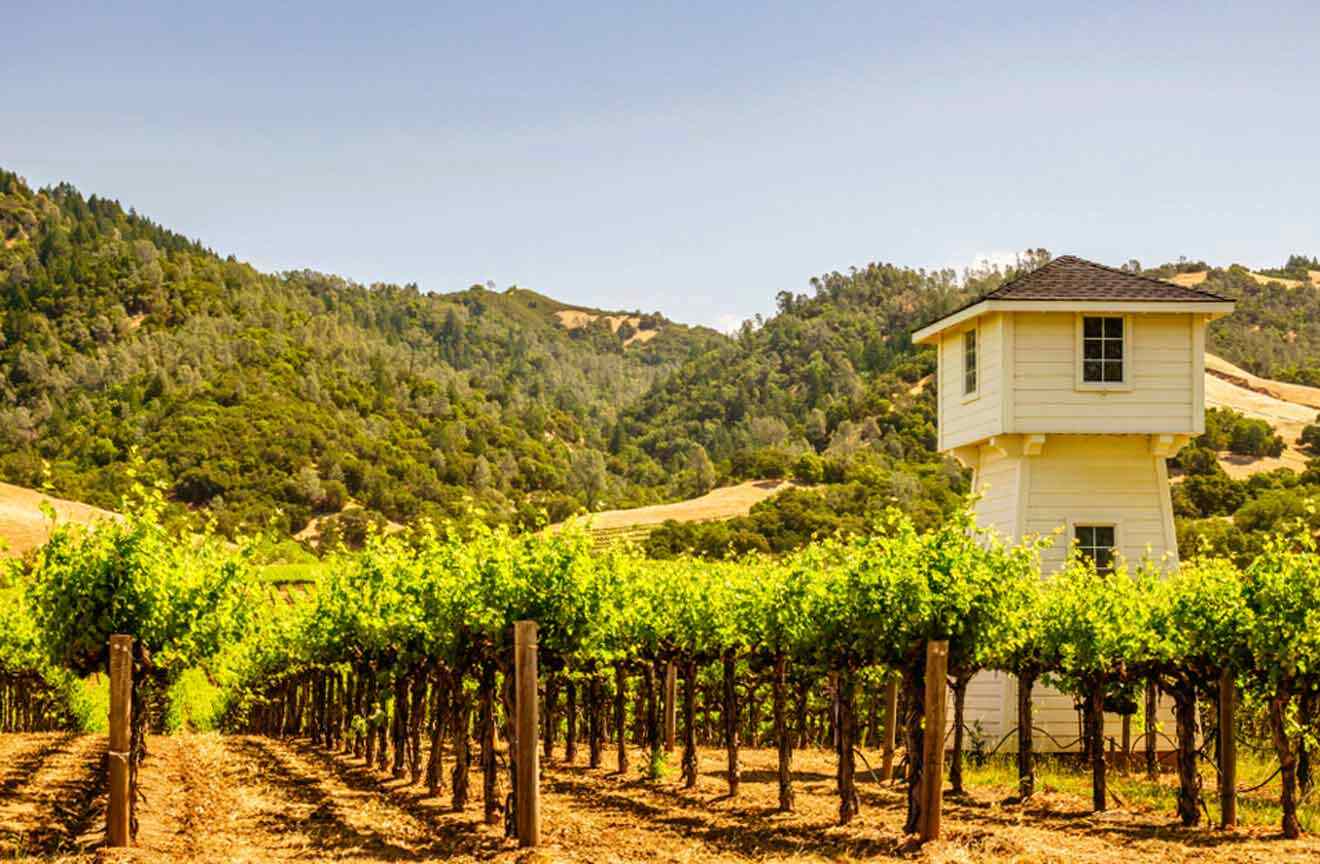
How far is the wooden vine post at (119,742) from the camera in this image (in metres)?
17.0

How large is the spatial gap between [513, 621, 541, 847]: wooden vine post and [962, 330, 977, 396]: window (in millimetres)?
16186

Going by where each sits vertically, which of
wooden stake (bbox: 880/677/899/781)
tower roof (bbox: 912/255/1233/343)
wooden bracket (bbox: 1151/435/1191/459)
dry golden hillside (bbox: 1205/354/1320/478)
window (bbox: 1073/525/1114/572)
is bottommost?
wooden stake (bbox: 880/677/899/781)

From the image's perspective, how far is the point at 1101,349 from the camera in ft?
94.5

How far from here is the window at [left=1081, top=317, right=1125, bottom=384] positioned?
94.3 feet

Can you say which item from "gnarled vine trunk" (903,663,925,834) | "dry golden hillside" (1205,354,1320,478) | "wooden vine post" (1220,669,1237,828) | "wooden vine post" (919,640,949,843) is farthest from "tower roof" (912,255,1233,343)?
"dry golden hillside" (1205,354,1320,478)

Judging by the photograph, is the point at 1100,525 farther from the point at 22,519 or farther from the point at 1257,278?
the point at 1257,278

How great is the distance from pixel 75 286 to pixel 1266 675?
126 metres

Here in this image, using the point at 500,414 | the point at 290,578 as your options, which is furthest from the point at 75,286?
the point at 290,578

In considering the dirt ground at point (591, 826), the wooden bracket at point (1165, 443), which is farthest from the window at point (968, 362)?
the dirt ground at point (591, 826)

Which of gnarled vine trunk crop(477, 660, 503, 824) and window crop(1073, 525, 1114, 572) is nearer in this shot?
gnarled vine trunk crop(477, 660, 503, 824)

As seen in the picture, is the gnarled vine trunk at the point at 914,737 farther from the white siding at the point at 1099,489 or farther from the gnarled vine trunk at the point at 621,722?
the white siding at the point at 1099,489

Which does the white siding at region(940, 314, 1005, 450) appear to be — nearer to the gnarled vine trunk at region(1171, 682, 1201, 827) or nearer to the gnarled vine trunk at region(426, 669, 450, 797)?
the gnarled vine trunk at region(1171, 682, 1201, 827)

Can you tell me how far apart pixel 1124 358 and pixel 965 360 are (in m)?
3.32

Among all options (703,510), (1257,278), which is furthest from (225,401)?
(1257,278)
